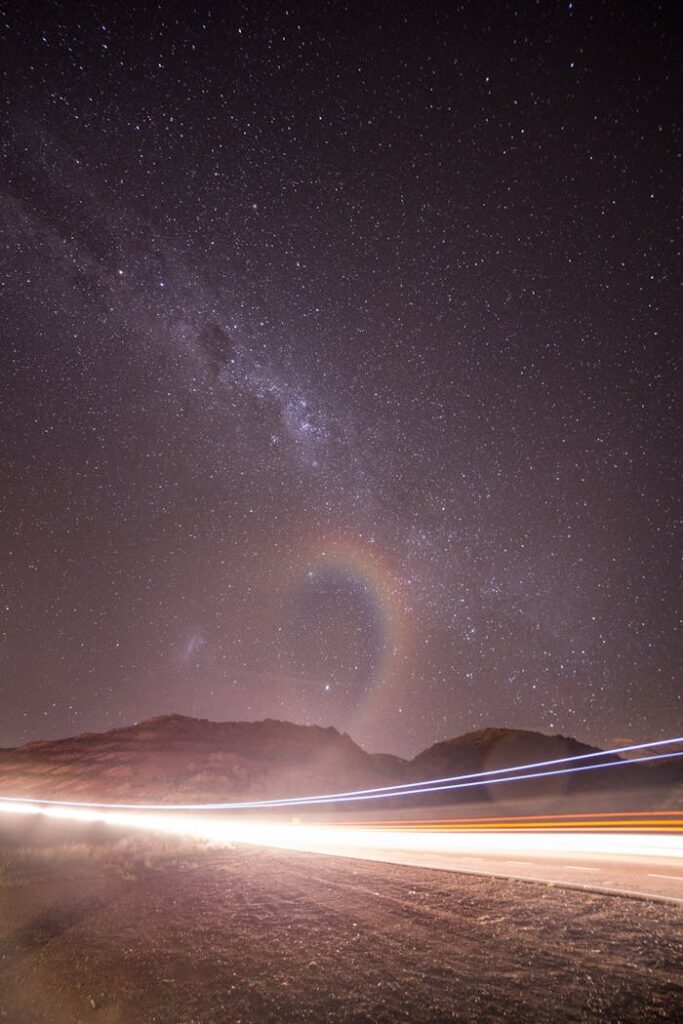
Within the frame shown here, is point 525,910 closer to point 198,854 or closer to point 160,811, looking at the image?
point 198,854

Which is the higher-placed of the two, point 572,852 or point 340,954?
point 572,852

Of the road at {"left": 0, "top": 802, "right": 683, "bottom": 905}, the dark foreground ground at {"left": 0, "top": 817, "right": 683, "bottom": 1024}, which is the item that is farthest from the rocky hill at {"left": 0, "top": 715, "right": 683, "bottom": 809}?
the dark foreground ground at {"left": 0, "top": 817, "right": 683, "bottom": 1024}

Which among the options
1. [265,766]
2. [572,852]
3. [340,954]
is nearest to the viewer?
[340,954]

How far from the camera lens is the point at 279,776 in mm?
72062

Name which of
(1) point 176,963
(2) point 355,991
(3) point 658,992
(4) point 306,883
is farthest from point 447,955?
(4) point 306,883

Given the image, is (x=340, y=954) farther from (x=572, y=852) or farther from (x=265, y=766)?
(x=265, y=766)

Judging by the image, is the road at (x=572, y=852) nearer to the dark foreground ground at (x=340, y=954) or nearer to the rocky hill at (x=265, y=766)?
the dark foreground ground at (x=340, y=954)

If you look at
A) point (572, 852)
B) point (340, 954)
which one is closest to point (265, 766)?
point (572, 852)

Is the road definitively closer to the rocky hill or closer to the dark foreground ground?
the dark foreground ground

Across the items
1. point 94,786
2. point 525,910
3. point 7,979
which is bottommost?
point 7,979

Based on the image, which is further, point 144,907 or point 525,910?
point 144,907

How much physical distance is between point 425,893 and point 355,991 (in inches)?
177

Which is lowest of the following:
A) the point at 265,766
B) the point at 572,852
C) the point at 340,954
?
the point at 340,954

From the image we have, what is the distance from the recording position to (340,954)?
6.01 metres
